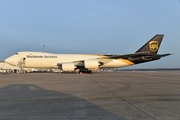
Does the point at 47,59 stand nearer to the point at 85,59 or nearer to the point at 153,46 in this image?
the point at 85,59

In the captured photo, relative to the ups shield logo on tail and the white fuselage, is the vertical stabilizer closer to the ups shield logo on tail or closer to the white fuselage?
the ups shield logo on tail

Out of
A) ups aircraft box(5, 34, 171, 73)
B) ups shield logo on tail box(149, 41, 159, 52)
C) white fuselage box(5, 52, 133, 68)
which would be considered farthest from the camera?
ups shield logo on tail box(149, 41, 159, 52)

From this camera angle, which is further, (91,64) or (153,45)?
(153,45)

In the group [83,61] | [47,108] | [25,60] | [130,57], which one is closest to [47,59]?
[25,60]

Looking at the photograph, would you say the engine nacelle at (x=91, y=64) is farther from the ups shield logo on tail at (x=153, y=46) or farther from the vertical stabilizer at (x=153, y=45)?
the ups shield logo on tail at (x=153, y=46)

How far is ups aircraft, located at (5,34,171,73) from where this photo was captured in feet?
107

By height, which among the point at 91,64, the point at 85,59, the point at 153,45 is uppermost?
the point at 153,45

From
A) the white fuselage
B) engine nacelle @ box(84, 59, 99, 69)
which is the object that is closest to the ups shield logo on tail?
the white fuselage

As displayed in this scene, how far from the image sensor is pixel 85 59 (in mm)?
34062

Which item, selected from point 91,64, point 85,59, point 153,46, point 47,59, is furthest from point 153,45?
point 47,59

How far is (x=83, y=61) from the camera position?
32625 millimetres

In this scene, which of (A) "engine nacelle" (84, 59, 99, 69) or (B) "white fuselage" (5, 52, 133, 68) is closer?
(A) "engine nacelle" (84, 59, 99, 69)

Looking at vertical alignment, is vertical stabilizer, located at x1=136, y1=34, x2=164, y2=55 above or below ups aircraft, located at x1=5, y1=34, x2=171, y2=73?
above

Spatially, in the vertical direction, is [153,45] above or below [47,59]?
above
